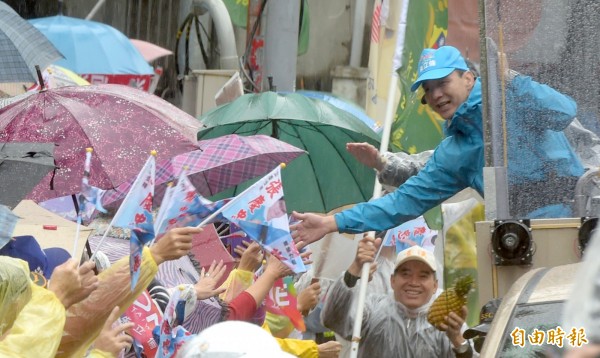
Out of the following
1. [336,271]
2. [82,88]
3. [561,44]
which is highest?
[561,44]

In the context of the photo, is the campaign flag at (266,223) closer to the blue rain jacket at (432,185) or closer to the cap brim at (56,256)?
the blue rain jacket at (432,185)

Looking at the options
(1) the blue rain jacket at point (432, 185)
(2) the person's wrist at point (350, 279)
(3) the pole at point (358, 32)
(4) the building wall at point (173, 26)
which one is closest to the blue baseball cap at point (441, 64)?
(1) the blue rain jacket at point (432, 185)

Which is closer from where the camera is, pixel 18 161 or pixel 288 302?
pixel 18 161

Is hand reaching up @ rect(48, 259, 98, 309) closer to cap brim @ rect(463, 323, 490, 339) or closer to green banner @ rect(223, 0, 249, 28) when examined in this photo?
cap brim @ rect(463, 323, 490, 339)

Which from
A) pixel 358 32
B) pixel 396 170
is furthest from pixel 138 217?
pixel 358 32

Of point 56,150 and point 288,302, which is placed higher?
point 56,150

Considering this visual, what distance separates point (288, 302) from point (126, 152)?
127cm

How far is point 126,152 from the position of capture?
21.0ft

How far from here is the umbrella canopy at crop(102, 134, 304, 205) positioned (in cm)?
700

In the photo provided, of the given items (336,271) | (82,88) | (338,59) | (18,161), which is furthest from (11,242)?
(338,59)

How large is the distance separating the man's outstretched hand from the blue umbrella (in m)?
8.43

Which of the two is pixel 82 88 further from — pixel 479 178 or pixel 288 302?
pixel 479 178

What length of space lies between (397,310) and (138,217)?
2.41 m

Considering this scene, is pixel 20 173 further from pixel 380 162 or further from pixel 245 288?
pixel 380 162
